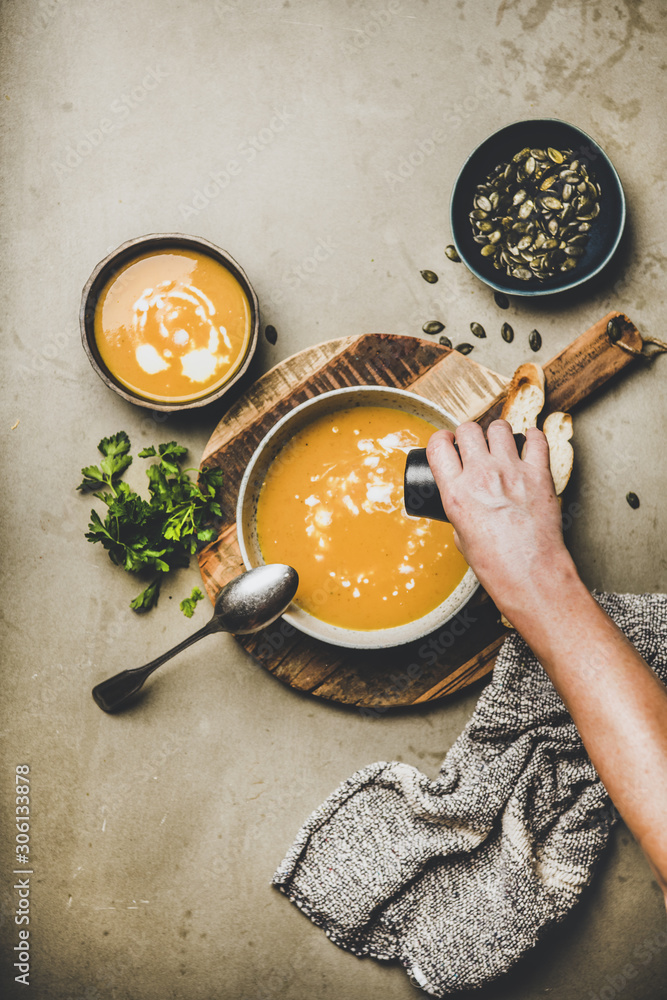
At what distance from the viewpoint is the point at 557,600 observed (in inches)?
55.1

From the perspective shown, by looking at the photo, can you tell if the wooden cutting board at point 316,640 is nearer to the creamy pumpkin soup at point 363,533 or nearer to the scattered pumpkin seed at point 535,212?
the creamy pumpkin soup at point 363,533

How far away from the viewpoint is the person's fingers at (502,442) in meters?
1.55

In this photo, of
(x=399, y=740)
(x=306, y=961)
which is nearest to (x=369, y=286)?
(x=399, y=740)

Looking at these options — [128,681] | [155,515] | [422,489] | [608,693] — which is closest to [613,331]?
[422,489]

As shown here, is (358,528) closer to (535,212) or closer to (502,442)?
(502,442)

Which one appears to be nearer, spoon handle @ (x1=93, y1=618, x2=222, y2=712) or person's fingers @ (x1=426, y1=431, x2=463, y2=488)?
person's fingers @ (x1=426, y1=431, x2=463, y2=488)

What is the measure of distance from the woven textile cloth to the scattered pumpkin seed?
105 centimetres

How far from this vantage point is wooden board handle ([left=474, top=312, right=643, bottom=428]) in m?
1.99

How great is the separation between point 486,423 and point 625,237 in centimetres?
80

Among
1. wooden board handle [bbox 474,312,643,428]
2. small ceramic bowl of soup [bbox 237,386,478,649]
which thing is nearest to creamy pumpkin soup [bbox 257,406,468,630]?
small ceramic bowl of soup [bbox 237,386,478,649]

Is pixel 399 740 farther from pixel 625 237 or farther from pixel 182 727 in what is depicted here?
pixel 625 237

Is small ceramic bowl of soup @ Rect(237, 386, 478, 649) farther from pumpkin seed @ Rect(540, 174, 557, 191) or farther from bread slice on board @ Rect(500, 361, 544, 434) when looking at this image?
pumpkin seed @ Rect(540, 174, 557, 191)

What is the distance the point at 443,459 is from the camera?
1.55 metres

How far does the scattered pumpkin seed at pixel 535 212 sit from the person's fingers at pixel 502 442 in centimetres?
70
